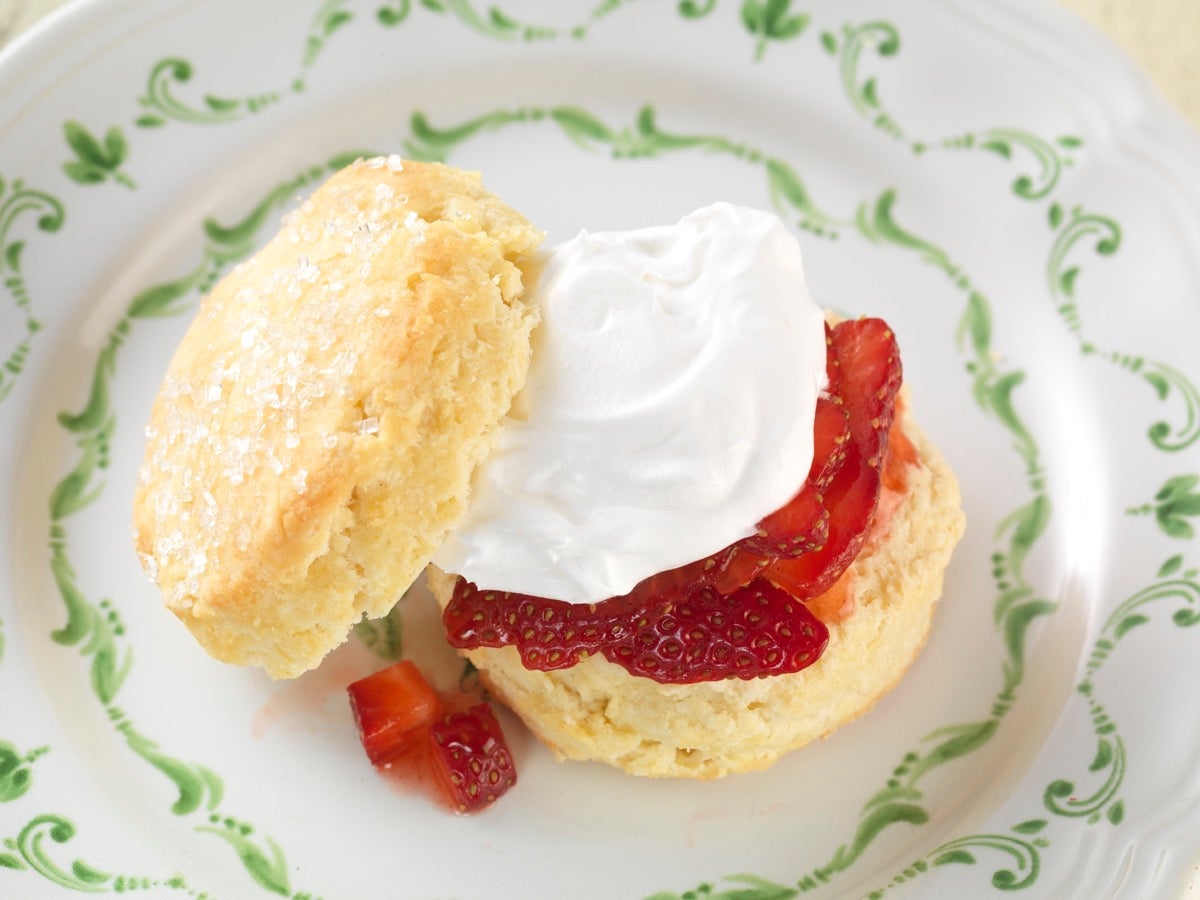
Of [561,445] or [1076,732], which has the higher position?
[561,445]

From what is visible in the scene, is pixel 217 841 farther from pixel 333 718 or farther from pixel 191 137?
pixel 191 137

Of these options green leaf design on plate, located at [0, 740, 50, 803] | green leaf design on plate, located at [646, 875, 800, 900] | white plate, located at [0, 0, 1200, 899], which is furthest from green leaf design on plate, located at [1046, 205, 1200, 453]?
green leaf design on plate, located at [0, 740, 50, 803]

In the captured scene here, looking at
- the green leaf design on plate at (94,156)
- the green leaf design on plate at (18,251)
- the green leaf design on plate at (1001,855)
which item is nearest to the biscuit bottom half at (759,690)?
the green leaf design on plate at (1001,855)

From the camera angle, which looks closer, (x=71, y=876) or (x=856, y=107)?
(x=71, y=876)

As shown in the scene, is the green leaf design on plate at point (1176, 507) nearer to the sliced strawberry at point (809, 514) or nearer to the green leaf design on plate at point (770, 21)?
the sliced strawberry at point (809, 514)

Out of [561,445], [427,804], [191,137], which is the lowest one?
[427,804]

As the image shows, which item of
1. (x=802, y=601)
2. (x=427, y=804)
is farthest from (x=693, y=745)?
(x=427, y=804)
